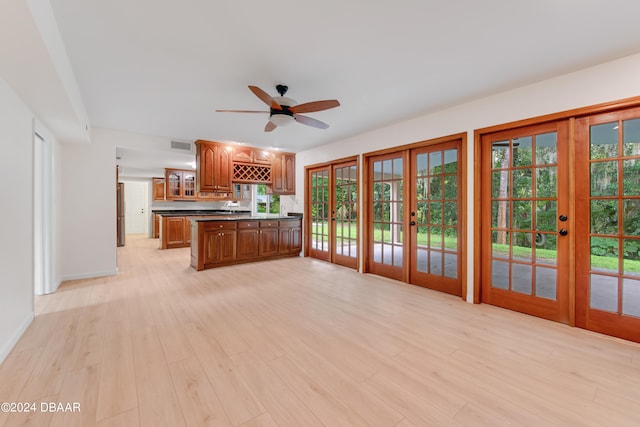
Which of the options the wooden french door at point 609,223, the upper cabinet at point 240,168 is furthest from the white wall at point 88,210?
the wooden french door at point 609,223

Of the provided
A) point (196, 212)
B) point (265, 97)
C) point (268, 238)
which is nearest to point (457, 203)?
point (265, 97)

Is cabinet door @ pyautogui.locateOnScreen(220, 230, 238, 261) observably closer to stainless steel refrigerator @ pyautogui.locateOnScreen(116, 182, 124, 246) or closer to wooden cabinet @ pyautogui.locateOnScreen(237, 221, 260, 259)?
wooden cabinet @ pyautogui.locateOnScreen(237, 221, 260, 259)

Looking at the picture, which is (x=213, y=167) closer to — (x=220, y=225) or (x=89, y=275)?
(x=220, y=225)

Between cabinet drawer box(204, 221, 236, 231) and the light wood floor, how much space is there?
160 centimetres

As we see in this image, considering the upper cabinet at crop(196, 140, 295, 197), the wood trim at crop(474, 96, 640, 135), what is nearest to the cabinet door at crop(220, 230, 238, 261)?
the upper cabinet at crop(196, 140, 295, 197)

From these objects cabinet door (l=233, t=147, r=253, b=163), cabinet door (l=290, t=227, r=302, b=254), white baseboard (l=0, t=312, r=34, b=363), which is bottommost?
white baseboard (l=0, t=312, r=34, b=363)

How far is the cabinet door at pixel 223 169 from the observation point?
16.3 ft

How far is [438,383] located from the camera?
1678 millimetres

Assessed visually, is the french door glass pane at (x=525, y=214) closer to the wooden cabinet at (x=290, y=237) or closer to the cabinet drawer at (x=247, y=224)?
the wooden cabinet at (x=290, y=237)

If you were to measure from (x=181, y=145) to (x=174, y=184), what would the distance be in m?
3.85

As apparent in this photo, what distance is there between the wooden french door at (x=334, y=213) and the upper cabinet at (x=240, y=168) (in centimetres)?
60

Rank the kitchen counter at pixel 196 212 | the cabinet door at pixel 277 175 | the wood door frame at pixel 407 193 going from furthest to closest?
1. the kitchen counter at pixel 196 212
2. the cabinet door at pixel 277 175
3. the wood door frame at pixel 407 193

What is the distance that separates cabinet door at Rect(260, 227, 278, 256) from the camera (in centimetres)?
527

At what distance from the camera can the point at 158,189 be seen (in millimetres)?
8648
